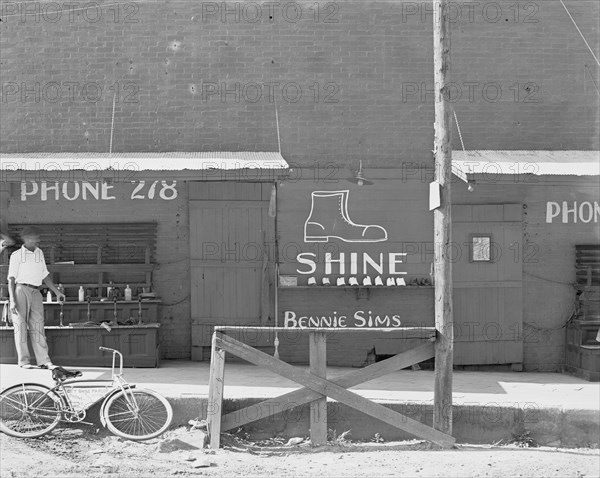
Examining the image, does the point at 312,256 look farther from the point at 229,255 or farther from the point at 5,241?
the point at 5,241

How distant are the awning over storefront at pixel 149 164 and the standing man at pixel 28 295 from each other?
2.98 ft

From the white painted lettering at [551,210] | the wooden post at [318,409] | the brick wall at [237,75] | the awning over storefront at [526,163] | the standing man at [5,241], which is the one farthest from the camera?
the white painted lettering at [551,210]

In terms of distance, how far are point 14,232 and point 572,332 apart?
811cm

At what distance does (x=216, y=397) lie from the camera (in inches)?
363

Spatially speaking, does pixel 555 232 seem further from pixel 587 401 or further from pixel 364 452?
pixel 364 452

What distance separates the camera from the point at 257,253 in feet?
41.2

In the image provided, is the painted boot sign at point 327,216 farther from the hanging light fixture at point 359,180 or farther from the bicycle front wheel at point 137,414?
the bicycle front wheel at point 137,414

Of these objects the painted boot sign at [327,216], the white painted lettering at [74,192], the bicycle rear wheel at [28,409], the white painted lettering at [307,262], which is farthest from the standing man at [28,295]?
the painted boot sign at [327,216]

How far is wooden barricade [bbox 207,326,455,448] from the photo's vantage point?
9.21 m

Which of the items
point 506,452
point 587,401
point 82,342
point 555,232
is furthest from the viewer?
point 555,232

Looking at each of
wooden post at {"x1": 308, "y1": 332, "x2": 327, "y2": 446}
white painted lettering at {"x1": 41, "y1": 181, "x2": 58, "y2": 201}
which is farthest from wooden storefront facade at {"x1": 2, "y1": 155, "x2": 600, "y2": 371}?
wooden post at {"x1": 308, "y1": 332, "x2": 327, "y2": 446}

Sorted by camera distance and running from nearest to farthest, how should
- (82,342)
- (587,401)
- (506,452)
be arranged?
(506,452) < (587,401) < (82,342)

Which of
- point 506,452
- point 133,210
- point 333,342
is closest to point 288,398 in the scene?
point 506,452

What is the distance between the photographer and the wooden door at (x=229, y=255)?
12.6 m
